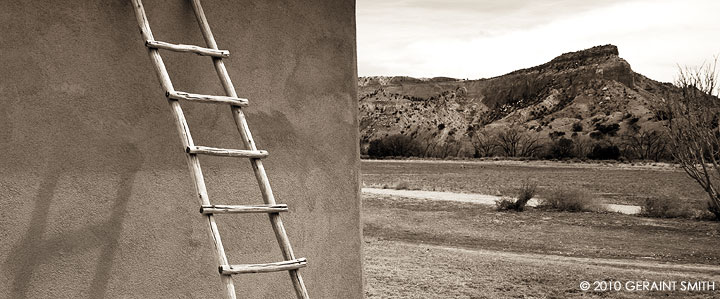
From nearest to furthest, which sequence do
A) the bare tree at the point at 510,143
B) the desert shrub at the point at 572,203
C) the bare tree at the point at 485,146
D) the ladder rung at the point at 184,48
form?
the ladder rung at the point at 184,48 → the desert shrub at the point at 572,203 → the bare tree at the point at 510,143 → the bare tree at the point at 485,146

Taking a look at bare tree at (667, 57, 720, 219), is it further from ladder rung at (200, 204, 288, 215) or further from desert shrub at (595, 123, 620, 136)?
desert shrub at (595, 123, 620, 136)

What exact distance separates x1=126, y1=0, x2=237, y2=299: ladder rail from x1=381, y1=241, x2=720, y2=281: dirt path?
26.1ft

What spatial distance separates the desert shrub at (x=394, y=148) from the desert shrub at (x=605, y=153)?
14.1 meters

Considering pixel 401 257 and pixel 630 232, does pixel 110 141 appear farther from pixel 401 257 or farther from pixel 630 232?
pixel 630 232

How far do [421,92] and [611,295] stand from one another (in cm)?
8553

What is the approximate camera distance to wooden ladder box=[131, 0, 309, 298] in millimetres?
3025

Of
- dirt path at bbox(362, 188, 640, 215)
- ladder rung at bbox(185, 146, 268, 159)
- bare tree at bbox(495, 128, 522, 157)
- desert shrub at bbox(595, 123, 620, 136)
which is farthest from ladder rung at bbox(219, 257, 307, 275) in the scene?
desert shrub at bbox(595, 123, 620, 136)

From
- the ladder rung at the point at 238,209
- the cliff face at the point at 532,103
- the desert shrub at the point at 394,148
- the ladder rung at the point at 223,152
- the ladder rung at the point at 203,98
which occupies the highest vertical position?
the cliff face at the point at 532,103

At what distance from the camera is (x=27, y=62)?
3.34 meters

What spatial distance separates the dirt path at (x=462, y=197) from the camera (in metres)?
18.8

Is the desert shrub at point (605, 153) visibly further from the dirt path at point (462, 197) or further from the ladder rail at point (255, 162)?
the ladder rail at point (255, 162)

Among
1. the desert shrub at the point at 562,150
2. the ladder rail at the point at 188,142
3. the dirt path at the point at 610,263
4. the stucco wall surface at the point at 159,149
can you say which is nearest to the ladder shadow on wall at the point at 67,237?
the stucco wall surface at the point at 159,149

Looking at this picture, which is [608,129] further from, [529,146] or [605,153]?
[605,153]

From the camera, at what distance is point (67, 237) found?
342 centimetres
